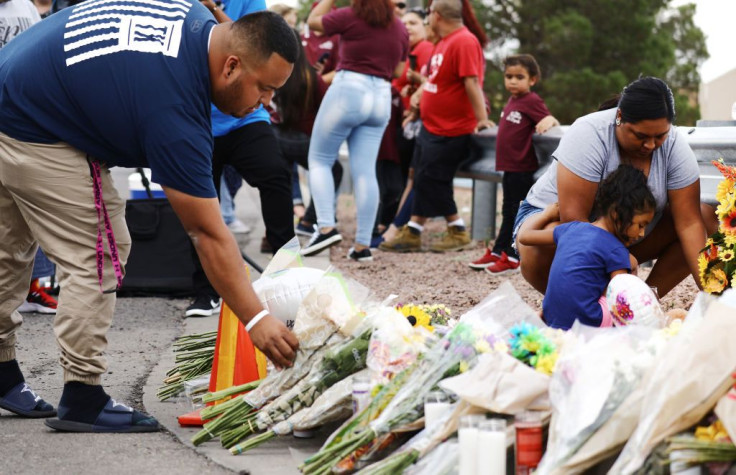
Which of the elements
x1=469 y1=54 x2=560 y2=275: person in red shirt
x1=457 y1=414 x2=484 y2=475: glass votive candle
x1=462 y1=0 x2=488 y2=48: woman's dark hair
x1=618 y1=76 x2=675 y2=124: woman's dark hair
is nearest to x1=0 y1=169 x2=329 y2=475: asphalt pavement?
x1=457 y1=414 x2=484 y2=475: glass votive candle

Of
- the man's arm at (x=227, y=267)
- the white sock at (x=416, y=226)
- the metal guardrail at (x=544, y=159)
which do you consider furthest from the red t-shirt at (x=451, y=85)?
the man's arm at (x=227, y=267)

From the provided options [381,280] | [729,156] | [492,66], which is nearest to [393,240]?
[381,280]

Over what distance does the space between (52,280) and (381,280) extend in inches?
86.5

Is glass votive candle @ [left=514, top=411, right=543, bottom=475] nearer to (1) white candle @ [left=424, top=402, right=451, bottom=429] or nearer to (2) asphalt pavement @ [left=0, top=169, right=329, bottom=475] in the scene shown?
(1) white candle @ [left=424, top=402, right=451, bottom=429]

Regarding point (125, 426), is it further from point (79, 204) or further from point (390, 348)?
point (390, 348)

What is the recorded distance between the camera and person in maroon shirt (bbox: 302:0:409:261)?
8.16m

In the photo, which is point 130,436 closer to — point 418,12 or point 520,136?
point 520,136

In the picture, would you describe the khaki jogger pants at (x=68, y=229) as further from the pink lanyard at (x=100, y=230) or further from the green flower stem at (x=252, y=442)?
the green flower stem at (x=252, y=442)

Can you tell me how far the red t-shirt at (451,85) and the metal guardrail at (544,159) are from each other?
0.25m

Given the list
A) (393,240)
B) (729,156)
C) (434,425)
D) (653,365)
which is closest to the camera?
(653,365)

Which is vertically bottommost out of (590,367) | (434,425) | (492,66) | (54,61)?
(492,66)

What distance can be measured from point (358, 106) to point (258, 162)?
74.7 inches

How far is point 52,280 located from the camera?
7.18 metres

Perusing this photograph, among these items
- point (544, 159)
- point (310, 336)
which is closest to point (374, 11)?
point (544, 159)
